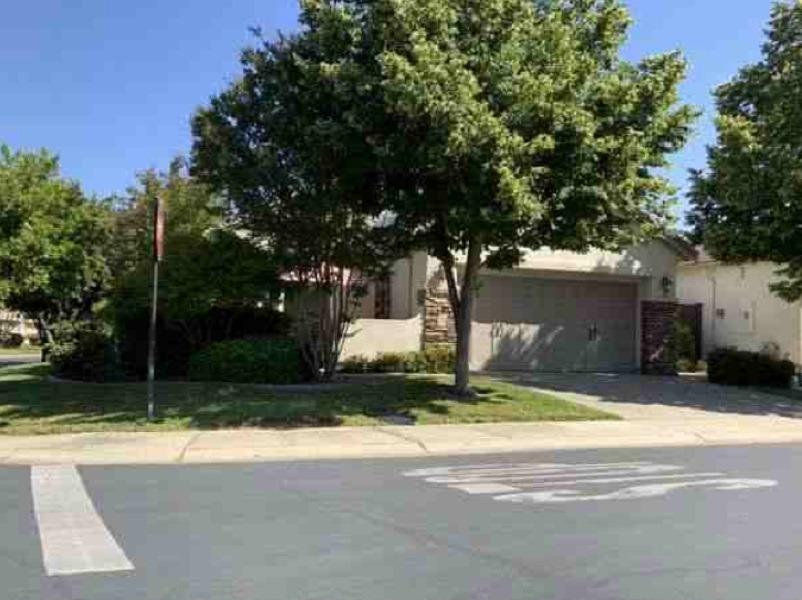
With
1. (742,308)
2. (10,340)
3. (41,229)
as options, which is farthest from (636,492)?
(10,340)

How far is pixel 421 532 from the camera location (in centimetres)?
779

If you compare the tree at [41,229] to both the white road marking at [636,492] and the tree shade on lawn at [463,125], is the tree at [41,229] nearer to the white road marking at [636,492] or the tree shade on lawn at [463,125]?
the tree shade on lawn at [463,125]

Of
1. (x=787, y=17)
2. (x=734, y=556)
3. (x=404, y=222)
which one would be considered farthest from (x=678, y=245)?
(x=734, y=556)

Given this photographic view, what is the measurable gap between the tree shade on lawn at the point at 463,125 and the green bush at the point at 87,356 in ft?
16.5

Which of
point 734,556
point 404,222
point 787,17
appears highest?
point 787,17

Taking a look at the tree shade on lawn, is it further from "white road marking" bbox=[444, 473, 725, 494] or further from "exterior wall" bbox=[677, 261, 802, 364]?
"exterior wall" bbox=[677, 261, 802, 364]

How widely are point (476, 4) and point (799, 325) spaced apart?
19668 mm

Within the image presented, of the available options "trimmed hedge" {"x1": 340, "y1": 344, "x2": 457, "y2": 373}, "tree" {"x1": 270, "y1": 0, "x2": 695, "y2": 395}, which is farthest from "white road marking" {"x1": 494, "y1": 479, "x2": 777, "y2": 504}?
"trimmed hedge" {"x1": 340, "y1": 344, "x2": 457, "y2": 373}

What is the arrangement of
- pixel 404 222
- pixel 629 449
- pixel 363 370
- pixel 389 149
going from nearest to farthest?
pixel 629 449, pixel 389 149, pixel 404 222, pixel 363 370

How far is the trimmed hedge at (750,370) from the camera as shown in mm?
23859

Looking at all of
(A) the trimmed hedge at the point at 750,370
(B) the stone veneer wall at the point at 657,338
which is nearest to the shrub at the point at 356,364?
(B) the stone veneer wall at the point at 657,338

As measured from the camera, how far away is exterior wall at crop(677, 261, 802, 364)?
102 ft

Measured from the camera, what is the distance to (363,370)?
22469mm

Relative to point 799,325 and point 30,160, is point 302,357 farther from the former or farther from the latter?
point 799,325
